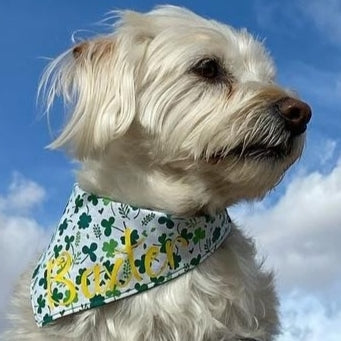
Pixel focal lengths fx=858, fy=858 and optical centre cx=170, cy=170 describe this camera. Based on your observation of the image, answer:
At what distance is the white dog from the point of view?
4914 millimetres

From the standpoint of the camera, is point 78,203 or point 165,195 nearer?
point 165,195

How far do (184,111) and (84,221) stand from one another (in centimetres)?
89

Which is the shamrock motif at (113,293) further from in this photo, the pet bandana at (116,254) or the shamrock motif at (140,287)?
the shamrock motif at (140,287)

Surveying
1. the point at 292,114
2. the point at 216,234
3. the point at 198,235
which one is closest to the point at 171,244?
the point at 198,235

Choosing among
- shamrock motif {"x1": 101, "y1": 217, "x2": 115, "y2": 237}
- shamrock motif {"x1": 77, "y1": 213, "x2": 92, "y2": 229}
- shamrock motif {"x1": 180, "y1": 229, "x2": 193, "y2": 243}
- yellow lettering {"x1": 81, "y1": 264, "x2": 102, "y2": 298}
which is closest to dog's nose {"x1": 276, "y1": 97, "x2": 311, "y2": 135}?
shamrock motif {"x1": 180, "y1": 229, "x2": 193, "y2": 243}

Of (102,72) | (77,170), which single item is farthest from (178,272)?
(102,72)

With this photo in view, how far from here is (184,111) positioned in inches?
199

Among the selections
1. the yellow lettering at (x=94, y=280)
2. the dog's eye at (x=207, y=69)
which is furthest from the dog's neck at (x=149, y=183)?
the dog's eye at (x=207, y=69)

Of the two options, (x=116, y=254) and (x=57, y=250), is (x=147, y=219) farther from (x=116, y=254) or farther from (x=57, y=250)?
(x=57, y=250)

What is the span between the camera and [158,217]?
507cm

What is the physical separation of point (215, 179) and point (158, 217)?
42 cm

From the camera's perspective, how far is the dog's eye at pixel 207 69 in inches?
205

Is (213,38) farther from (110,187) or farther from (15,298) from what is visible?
(15,298)

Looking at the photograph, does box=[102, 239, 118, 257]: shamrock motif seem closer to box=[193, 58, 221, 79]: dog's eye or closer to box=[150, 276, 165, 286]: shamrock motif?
box=[150, 276, 165, 286]: shamrock motif
